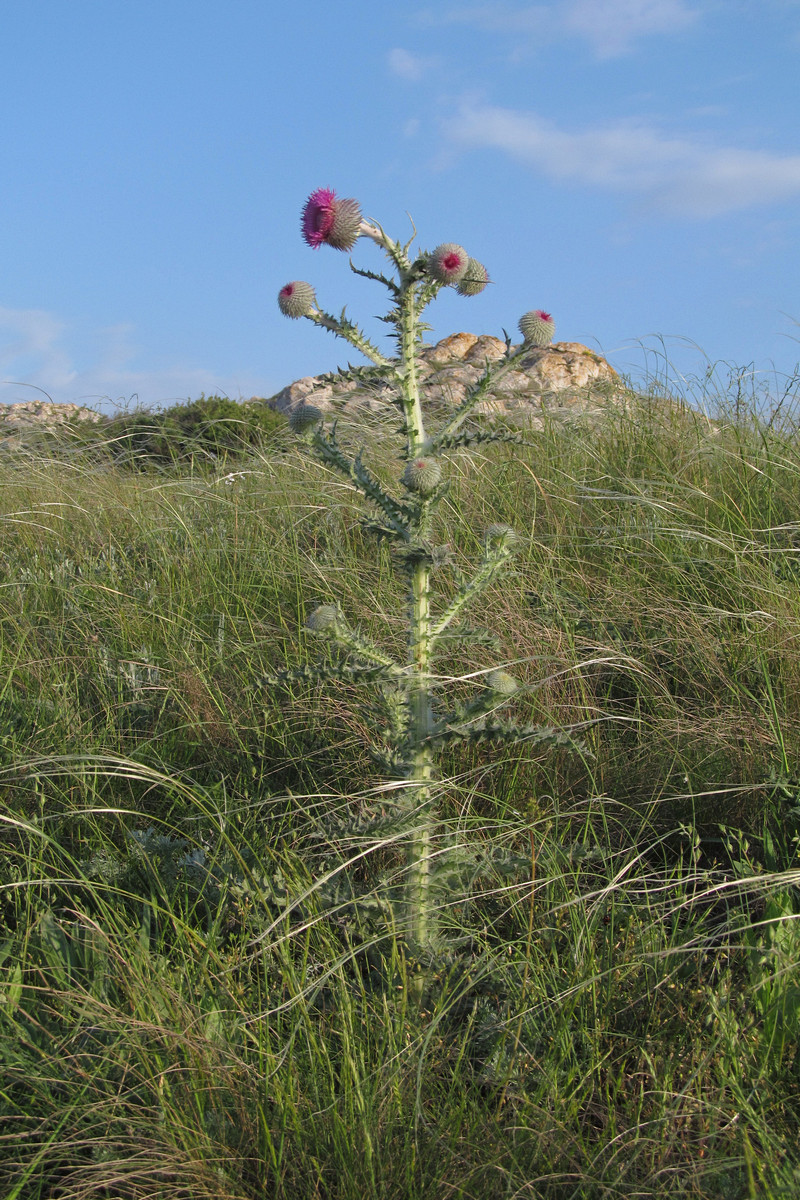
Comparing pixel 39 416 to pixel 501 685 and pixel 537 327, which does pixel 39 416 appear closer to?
pixel 537 327

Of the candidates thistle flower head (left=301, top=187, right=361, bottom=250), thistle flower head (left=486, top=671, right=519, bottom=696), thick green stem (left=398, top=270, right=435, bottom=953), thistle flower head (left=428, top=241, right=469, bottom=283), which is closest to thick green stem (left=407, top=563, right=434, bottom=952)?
thick green stem (left=398, top=270, right=435, bottom=953)

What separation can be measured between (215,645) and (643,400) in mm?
3104

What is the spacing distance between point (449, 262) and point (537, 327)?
45 centimetres

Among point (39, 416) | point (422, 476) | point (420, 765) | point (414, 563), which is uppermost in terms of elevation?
point (39, 416)

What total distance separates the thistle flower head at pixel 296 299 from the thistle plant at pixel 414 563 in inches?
1.9

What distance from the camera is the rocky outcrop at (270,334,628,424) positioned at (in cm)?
434

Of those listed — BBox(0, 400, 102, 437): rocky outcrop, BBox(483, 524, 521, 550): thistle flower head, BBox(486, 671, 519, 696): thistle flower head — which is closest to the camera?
BBox(486, 671, 519, 696): thistle flower head

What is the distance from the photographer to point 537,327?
7.85 feet

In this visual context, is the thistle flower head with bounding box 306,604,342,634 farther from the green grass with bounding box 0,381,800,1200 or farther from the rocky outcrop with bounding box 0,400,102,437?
the rocky outcrop with bounding box 0,400,102,437

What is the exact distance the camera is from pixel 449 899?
197 cm

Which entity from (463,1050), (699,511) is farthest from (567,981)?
(699,511)

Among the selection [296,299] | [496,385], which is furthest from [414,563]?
[296,299]

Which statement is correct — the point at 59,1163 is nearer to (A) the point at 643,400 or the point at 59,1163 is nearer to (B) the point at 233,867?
(B) the point at 233,867

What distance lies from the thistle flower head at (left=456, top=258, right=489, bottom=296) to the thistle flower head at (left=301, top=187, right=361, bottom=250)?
287mm
